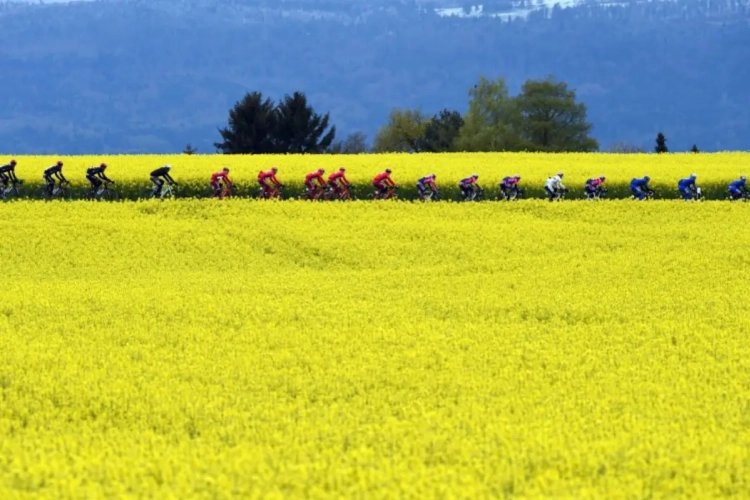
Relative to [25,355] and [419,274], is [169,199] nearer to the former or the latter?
[419,274]

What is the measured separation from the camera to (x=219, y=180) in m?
45.5

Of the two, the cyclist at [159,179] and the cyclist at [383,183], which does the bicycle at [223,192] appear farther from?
the cyclist at [383,183]

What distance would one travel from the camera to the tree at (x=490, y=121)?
387 ft

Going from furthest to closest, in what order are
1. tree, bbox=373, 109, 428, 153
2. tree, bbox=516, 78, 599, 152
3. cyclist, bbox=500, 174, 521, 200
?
tree, bbox=373, 109, 428, 153
tree, bbox=516, 78, 599, 152
cyclist, bbox=500, 174, 521, 200

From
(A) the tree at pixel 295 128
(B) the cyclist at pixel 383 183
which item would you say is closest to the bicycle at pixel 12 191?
(B) the cyclist at pixel 383 183

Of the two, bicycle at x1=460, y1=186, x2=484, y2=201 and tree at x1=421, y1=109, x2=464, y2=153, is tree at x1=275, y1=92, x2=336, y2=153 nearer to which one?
tree at x1=421, y1=109, x2=464, y2=153

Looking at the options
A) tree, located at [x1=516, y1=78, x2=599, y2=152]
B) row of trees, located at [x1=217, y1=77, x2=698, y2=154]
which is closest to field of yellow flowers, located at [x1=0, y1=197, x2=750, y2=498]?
row of trees, located at [x1=217, y1=77, x2=698, y2=154]

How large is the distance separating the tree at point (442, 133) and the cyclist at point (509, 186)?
7903cm

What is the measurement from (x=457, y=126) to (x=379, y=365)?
114038mm

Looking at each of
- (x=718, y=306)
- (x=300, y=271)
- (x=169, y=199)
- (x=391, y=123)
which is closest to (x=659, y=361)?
(x=718, y=306)

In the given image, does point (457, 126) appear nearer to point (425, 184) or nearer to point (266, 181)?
point (266, 181)

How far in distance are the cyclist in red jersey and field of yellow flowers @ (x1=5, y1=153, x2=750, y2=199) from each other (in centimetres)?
251

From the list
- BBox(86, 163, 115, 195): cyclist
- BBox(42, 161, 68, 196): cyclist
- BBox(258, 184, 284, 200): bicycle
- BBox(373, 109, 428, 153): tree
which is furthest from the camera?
BBox(373, 109, 428, 153): tree

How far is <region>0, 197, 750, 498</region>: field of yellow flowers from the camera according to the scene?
1206 cm
